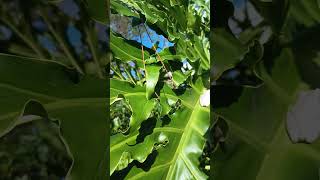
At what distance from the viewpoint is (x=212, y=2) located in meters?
1.41

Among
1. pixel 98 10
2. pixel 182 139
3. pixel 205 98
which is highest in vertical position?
pixel 98 10

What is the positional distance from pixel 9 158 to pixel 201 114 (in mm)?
613

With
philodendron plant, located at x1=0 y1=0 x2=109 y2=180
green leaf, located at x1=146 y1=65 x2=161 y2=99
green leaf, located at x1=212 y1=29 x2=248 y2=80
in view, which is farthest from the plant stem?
green leaf, located at x1=212 y1=29 x2=248 y2=80

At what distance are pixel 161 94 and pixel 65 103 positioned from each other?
30cm

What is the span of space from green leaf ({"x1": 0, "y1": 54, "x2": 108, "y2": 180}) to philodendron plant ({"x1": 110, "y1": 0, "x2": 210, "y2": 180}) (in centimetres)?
5

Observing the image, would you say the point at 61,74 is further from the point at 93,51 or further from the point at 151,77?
the point at 151,77

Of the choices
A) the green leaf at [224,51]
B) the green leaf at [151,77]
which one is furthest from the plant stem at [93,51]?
the green leaf at [224,51]

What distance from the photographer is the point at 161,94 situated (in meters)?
1.40

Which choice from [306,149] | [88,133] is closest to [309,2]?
[306,149]

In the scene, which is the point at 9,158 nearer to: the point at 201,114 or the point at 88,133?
the point at 88,133

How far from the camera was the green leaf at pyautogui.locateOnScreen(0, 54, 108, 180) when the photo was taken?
46.7 inches

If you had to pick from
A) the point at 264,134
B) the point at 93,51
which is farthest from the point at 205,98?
the point at 93,51

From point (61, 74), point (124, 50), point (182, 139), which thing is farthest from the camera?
point (182, 139)

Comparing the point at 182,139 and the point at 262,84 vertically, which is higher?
the point at 262,84
